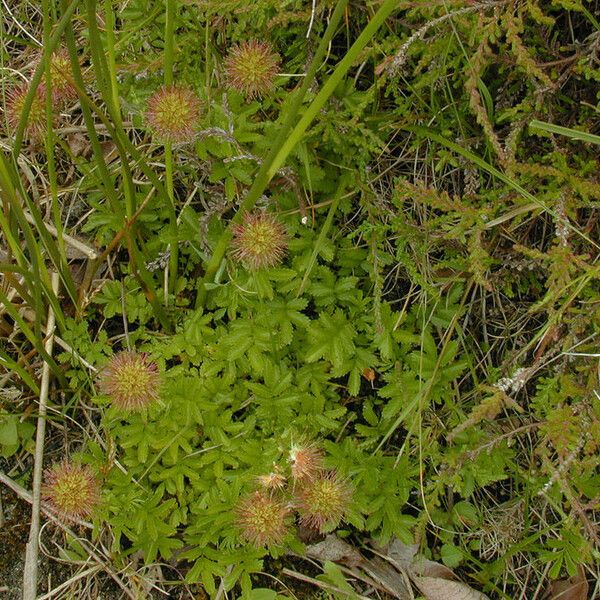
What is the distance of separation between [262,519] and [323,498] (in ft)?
0.58

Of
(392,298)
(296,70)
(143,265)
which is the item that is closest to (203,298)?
(143,265)

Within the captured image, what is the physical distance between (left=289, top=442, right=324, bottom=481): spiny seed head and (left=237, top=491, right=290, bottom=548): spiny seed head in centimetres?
10

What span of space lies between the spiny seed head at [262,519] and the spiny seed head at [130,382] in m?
0.41

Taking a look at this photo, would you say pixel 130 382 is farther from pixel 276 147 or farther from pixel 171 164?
pixel 276 147

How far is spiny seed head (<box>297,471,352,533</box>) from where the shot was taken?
204 cm

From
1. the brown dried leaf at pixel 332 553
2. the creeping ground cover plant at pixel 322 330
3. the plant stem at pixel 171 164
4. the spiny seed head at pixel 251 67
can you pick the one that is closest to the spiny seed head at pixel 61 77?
the creeping ground cover plant at pixel 322 330

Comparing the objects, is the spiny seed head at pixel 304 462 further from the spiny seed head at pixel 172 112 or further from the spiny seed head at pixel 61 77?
the spiny seed head at pixel 61 77

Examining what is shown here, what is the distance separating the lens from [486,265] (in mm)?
2389

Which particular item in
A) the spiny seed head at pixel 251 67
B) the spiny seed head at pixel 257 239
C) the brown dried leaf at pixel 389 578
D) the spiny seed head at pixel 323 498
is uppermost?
the spiny seed head at pixel 251 67

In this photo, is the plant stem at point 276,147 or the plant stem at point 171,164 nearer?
the plant stem at point 276,147

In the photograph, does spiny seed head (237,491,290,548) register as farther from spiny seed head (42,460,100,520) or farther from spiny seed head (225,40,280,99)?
spiny seed head (225,40,280,99)

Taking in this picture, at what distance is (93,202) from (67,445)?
2.72 ft

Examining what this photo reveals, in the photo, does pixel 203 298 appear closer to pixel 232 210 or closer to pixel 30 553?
pixel 232 210

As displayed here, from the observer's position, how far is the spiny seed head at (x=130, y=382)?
2072 millimetres
